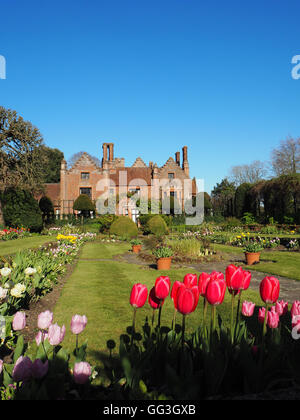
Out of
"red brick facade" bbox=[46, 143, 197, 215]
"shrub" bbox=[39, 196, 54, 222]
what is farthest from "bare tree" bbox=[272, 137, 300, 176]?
"shrub" bbox=[39, 196, 54, 222]

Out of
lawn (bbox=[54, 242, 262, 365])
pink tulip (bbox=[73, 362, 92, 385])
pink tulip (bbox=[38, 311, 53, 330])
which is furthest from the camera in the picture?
lawn (bbox=[54, 242, 262, 365])

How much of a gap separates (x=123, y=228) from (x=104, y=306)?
51.4ft

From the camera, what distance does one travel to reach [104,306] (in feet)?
15.6

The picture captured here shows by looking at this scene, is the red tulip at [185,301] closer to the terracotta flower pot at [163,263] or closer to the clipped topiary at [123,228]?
the terracotta flower pot at [163,263]

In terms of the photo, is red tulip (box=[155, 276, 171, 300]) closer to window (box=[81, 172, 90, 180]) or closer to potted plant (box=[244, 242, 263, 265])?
potted plant (box=[244, 242, 263, 265])

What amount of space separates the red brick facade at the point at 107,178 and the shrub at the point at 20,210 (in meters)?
12.1

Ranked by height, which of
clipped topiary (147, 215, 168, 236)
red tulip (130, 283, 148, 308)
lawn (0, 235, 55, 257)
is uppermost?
red tulip (130, 283, 148, 308)

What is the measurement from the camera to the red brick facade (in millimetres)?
35750

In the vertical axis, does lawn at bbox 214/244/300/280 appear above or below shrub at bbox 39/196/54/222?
below

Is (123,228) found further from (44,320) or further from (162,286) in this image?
(162,286)

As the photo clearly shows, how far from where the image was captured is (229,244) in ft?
49.2

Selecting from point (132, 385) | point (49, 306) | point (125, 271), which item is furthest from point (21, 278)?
point (125, 271)

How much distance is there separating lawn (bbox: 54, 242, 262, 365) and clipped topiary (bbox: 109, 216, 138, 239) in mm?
11919

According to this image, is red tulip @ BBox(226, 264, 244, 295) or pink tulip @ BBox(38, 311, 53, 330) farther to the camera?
red tulip @ BBox(226, 264, 244, 295)
